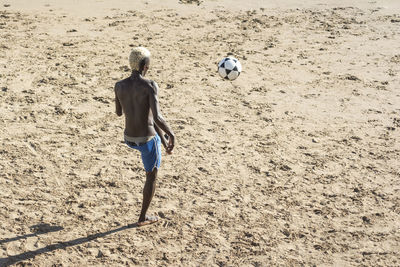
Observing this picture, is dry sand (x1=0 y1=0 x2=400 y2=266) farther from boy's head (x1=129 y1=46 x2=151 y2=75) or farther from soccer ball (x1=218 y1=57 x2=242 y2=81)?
boy's head (x1=129 y1=46 x2=151 y2=75)

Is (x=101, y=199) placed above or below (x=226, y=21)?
below

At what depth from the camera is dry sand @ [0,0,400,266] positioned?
570cm

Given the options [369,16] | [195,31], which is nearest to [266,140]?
[195,31]

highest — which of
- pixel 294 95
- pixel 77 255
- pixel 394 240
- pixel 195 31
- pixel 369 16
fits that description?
pixel 369 16

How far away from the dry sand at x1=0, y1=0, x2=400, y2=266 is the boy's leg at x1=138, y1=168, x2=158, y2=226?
13 cm

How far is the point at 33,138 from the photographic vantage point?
7785 millimetres

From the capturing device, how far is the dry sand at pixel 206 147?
5.70 m

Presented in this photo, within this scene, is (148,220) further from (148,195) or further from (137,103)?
(137,103)

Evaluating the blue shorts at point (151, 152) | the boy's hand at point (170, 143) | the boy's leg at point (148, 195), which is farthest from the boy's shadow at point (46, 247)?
the boy's hand at point (170, 143)

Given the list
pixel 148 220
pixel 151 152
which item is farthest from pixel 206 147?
pixel 151 152

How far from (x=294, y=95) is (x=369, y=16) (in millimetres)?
7185

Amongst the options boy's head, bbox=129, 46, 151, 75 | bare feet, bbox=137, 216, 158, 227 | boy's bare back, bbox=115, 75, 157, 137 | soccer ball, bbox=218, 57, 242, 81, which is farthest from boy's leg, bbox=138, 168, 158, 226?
soccer ball, bbox=218, 57, 242, 81

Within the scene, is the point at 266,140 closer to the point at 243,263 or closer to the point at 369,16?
the point at 243,263

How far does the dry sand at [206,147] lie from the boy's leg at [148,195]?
13 cm
